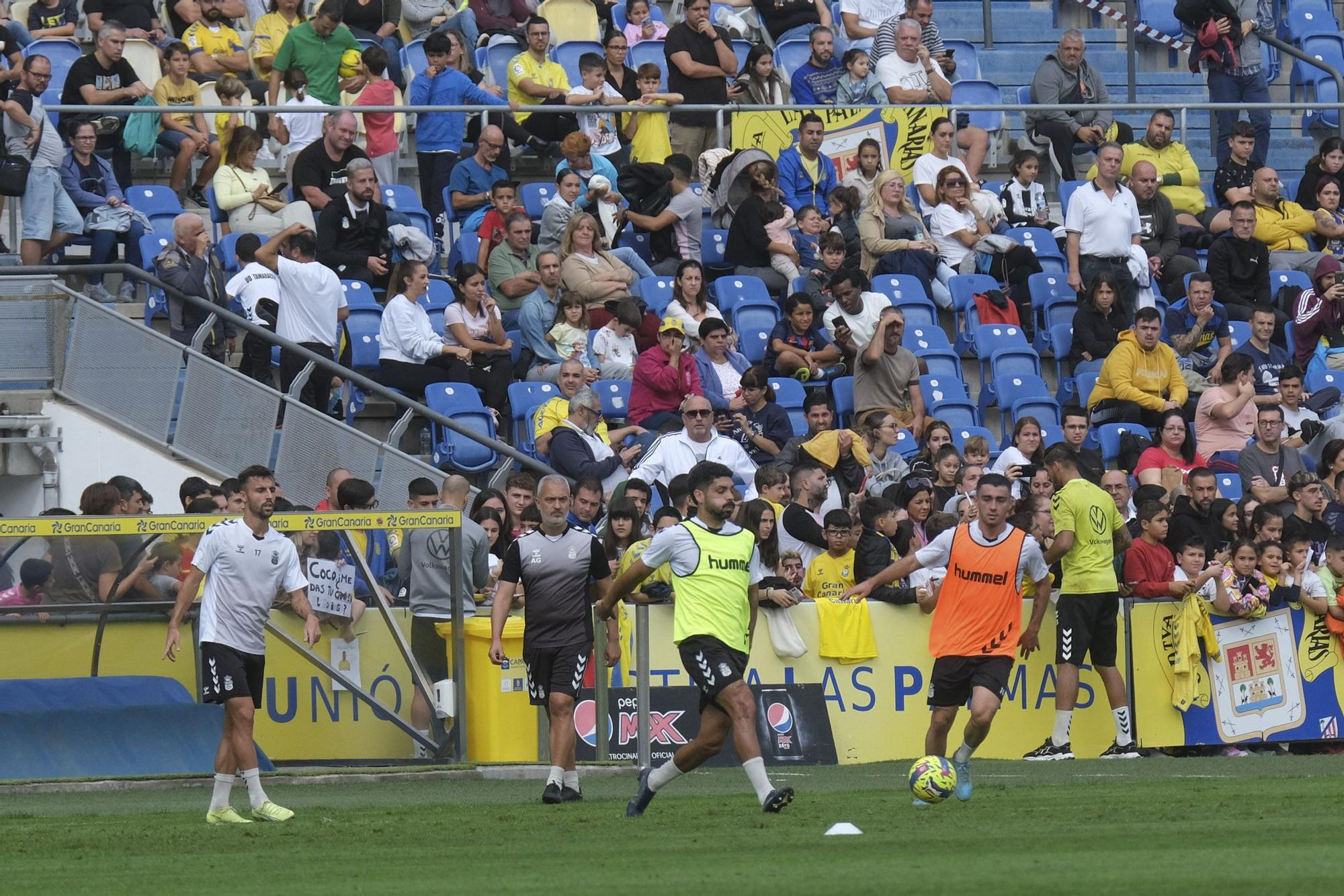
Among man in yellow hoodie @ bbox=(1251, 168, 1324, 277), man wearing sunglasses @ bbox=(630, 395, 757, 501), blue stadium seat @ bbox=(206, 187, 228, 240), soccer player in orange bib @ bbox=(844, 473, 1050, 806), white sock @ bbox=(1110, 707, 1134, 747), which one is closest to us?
soccer player in orange bib @ bbox=(844, 473, 1050, 806)

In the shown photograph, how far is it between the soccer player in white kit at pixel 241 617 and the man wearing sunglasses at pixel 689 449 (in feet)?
16.6

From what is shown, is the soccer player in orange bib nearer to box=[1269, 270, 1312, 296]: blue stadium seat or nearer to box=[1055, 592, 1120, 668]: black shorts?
box=[1055, 592, 1120, 668]: black shorts

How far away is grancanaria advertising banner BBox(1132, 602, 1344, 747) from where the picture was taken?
16.8 meters

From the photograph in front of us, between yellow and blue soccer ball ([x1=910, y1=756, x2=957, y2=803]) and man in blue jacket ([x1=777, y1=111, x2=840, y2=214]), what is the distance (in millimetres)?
10765

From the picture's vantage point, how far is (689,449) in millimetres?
17391

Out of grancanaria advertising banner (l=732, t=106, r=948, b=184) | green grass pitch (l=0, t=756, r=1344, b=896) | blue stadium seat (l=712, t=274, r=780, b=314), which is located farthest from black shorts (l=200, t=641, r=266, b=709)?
grancanaria advertising banner (l=732, t=106, r=948, b=184)

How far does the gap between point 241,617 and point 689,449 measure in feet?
19.1

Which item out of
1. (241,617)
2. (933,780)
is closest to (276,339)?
(241,617)

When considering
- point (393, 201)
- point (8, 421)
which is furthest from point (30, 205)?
point (393, 201)

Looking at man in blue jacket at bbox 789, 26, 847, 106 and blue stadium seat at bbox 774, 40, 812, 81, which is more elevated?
A: blue stadium seat at bbox 774, 40, 812, 81

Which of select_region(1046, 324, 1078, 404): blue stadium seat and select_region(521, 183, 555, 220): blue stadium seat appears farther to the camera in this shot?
select_region(1046, 324, 1078, 404): blue stadium seat

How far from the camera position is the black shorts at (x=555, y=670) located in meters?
13.1

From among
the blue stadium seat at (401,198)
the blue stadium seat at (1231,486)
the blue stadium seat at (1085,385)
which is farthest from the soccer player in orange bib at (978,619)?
the blue stadium seat at (401,198)

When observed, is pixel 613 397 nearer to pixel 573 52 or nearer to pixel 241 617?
pixel 573 52
